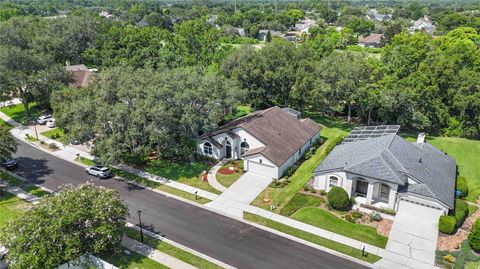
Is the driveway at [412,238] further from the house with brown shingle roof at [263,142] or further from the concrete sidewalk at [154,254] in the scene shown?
the concrete sidewalk at [154,254]

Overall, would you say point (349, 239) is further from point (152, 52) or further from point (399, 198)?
point (152, 52)

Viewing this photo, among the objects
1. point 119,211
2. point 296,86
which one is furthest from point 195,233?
point 296,86

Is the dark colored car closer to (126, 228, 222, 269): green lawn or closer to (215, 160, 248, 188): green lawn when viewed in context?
(126, 228, 222, 269): green lawn

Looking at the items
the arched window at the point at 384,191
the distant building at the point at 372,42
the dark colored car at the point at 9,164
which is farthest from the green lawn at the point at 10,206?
the distant building at the point at 372,42

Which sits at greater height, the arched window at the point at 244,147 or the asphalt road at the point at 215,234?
the arched window at the point at 244,147

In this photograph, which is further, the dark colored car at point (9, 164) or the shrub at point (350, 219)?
the dark colored car at point (9, 164)

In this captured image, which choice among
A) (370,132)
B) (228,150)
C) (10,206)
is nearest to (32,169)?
(10,206)
